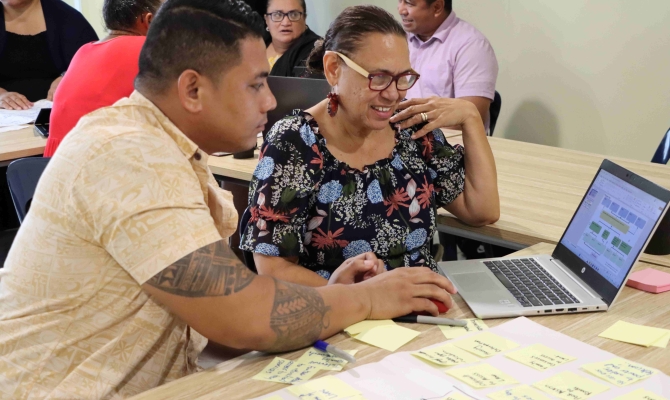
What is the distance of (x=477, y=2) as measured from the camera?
4.20 metres

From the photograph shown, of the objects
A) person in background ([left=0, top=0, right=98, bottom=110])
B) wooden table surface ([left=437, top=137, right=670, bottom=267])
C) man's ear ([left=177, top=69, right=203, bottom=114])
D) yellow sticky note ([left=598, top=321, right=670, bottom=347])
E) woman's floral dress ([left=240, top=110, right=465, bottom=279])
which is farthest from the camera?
person in background ([left=0, top=0, right=98, bottom=110])

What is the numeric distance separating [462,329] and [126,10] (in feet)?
5.53

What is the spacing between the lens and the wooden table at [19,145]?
2680 millimetres

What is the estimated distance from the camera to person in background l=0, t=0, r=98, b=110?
366 centimetres

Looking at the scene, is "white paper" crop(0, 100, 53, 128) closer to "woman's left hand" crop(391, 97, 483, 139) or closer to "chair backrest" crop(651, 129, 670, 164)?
"woman's left hand" crop(391, 97, 483, 139)

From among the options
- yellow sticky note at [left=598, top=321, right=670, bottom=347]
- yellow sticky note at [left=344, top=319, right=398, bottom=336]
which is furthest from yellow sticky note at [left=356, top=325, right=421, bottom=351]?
yellow sticky note at [left=598, top=321, right=670, bottom=347]

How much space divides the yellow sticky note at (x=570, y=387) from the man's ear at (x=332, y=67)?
94cm

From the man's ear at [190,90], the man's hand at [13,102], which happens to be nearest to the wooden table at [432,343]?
the man's ear at [190,90]

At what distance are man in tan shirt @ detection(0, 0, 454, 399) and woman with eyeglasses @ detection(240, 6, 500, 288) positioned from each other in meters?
0.43

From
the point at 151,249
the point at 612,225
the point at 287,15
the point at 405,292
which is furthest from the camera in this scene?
the point at 287,15

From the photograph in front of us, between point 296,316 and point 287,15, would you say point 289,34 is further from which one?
point 296,316

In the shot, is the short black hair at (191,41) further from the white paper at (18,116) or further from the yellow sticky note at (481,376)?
the white paper at (18,116)

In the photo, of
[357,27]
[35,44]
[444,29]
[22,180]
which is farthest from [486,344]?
[35,44]

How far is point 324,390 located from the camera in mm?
1061
